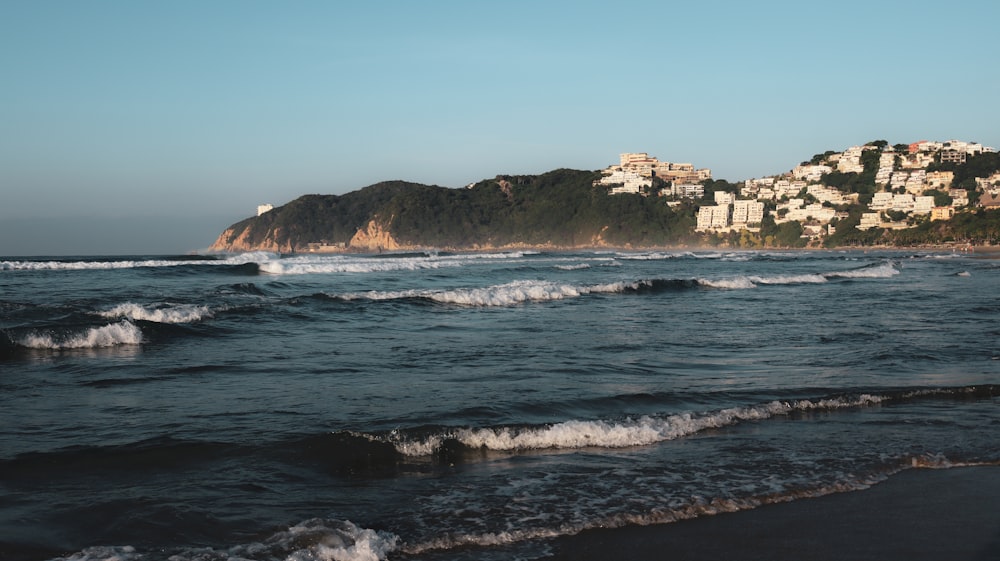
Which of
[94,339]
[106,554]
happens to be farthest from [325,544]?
[94,339]

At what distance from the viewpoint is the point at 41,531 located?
A: 480 cm

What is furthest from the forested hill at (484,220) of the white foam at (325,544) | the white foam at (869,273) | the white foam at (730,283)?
the white foam at (325,544)

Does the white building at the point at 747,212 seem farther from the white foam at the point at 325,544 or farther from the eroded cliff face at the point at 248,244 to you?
the white foam at the point at 325,544

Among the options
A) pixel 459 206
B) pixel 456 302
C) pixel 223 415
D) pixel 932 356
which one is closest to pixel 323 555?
pixel 223 415

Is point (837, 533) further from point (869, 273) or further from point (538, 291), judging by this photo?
point (869, 273)

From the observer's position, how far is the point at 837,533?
4965 millimetres

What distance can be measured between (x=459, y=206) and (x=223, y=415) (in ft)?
541

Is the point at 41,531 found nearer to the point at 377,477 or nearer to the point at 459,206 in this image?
the point at 377,477

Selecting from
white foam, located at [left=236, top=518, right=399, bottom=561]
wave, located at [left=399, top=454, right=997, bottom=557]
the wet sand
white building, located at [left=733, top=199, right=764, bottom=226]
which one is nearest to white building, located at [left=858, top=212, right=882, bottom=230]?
white building, located at [left=733, top=199, right=764, bottom=226]

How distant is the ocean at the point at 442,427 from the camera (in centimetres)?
503

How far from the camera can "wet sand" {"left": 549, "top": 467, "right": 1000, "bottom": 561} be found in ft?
15.2

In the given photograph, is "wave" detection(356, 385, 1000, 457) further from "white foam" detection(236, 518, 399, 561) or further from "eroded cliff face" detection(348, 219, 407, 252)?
"eroded cliff face" detection(348, 219, 407, 252)

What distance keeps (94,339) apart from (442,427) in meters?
8.51

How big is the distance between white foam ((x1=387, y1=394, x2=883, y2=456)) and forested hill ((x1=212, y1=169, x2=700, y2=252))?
130 meters
